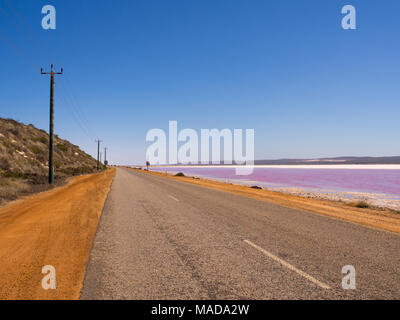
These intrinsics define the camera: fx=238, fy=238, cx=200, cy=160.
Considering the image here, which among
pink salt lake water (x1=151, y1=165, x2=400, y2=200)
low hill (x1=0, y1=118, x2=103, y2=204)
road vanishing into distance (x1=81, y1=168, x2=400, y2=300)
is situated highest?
low hill (x1=0, y1=118, x2=103, y2=204)

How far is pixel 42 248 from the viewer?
5.18m

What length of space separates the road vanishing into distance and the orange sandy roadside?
30 cm

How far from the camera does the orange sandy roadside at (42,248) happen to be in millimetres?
3457

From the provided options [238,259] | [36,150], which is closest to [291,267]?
[238,259]

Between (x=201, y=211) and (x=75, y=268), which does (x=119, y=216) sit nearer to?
(x=201, y=211)

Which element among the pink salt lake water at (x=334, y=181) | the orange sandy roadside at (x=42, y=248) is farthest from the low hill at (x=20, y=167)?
the pink salt lake water at (x=334, y=181)

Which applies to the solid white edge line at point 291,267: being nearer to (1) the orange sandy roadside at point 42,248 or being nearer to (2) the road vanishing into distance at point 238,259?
(2) the road vanishing into distance at point 238,259

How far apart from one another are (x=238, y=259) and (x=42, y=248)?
4.21 metres

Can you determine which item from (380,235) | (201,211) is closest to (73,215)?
(201,211)

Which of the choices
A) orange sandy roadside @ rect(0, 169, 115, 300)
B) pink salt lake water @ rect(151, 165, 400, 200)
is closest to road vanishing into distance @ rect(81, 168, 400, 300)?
orange sandy roadside @ rect(0, 169, 115, 300)

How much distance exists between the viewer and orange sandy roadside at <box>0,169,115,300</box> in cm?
346

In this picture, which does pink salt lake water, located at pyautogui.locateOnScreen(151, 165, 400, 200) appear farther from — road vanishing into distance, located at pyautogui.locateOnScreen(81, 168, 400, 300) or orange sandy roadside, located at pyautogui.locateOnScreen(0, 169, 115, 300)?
orange sandy roadside, located at pyautogui.locateOnScreen(0, 169, 115, 300)

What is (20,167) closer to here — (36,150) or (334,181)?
(36,150)
